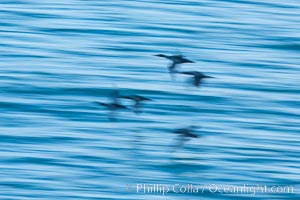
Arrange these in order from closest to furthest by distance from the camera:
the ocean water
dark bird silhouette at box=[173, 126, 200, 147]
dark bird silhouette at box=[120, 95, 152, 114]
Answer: the ocean water
dark bird silhouette at box=[173, 126, 200, 147]
dark bird silhouette at box=[120, 95, 152, 114]

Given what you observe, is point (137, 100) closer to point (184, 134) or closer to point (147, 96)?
point (184, 134)

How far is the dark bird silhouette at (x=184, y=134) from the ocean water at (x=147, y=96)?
0.50ft

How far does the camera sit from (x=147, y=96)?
28.4 m

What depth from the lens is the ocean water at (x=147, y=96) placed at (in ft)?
74.9

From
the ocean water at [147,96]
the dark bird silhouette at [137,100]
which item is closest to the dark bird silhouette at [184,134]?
the ocean water at [147,96]

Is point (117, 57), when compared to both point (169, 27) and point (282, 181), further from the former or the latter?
point (282, 181)

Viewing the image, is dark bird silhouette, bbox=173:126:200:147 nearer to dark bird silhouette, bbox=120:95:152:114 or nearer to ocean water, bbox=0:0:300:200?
ocean water, bbox=0:0:300:200

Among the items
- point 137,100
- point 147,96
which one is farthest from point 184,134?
point 147,96

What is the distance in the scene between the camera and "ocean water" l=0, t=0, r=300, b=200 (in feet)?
74.9

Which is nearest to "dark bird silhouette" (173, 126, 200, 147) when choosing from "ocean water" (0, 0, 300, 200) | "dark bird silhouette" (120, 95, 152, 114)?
"ocean water" (0, 0, 300, 200)

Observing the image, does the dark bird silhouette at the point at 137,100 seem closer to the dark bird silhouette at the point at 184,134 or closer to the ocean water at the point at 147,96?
the ocean water at the point at 147,96

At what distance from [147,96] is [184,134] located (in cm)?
323

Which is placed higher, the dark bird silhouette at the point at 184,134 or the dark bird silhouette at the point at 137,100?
the dark bird silhouette at the point at 137,100

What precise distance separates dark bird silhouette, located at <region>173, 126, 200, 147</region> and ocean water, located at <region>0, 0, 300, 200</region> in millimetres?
153
